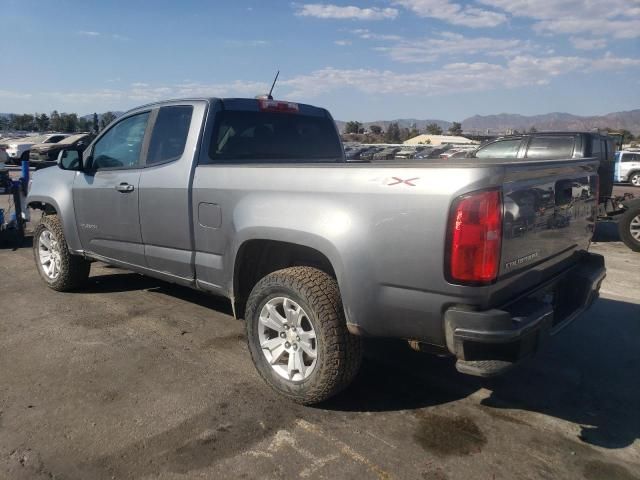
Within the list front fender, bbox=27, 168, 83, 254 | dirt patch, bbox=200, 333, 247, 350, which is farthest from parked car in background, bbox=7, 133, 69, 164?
dirt patch, bbox=200, 333, 247, 350

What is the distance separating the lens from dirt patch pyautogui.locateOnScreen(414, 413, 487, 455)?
2869mm

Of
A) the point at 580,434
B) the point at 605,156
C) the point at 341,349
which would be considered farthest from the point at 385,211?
the point at 605,156

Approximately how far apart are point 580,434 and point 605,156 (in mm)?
7129

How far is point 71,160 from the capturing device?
201 inches

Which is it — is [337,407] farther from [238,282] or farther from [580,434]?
[580,434]

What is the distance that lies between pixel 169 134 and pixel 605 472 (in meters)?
3.64

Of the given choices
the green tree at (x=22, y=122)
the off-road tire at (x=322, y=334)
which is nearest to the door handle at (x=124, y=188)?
the off-road tire at (x=322, y=334)

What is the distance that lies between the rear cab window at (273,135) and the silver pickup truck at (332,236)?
0.04ft

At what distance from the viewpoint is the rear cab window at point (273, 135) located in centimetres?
413

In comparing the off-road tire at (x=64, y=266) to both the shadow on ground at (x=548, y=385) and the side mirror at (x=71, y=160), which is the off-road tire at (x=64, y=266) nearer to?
the side mirror at (x=71, y=160)

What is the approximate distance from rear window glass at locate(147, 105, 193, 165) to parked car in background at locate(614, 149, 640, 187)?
70.3ft

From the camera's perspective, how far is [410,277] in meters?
2.72

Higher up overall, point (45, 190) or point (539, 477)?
point (45, 190)

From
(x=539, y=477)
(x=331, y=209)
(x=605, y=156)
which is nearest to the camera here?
(x=539, y=477)
